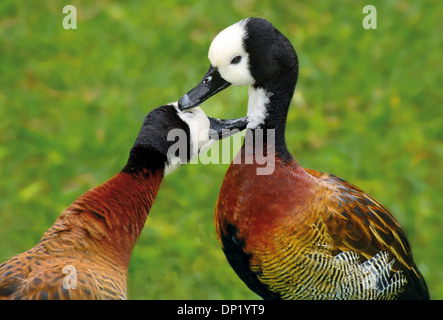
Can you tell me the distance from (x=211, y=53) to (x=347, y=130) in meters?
2.24

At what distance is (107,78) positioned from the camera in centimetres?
499

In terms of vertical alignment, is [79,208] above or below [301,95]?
below

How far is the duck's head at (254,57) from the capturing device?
2705mm

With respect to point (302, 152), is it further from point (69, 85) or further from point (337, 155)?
point (69, 85)

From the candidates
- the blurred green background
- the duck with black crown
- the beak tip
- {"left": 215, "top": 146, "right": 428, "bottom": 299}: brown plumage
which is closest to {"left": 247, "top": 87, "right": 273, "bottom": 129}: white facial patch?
the duck with black crown

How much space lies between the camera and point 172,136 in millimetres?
2811

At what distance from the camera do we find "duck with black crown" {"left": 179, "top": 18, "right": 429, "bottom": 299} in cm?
273

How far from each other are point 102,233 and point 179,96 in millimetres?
2338
